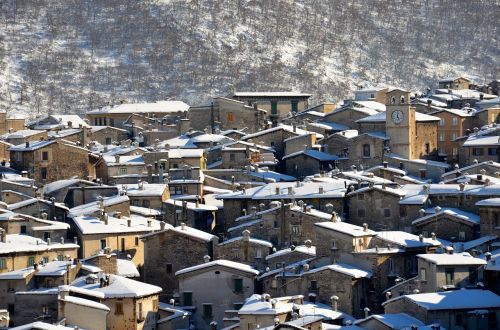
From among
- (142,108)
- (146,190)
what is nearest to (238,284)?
(146,190)

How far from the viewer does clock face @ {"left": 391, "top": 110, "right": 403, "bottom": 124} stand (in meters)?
97.6

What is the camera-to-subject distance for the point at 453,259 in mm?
72000

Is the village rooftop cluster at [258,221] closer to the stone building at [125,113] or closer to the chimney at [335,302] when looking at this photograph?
the chimney at [335,302]

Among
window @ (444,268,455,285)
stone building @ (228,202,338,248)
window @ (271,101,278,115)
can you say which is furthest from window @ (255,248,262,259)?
window @ (271,101,278,115)

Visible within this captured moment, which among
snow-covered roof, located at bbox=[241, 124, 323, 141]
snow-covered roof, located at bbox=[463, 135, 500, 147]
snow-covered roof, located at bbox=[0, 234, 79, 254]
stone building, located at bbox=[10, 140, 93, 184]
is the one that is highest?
snow-covered roof, located at bbox=[241, 124, 323, 141]

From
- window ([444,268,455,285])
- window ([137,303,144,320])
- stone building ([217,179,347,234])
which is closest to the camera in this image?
window ([444,268,455,285])

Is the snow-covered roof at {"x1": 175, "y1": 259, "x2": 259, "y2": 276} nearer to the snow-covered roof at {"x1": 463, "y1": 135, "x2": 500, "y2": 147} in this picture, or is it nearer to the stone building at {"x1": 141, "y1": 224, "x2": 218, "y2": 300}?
the stone building at {"x1": 141, "y1": 224, "x2": 218, "y2": 300}

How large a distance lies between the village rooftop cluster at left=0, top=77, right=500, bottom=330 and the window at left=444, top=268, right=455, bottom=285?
0.33ft

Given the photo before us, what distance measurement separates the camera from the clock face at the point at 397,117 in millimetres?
97625

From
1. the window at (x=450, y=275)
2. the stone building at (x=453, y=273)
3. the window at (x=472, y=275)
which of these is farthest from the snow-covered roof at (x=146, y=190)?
the window at (x=472, y=275)

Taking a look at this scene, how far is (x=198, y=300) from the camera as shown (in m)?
75.4

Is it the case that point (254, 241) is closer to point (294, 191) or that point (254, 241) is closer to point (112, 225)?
point (112, 225)

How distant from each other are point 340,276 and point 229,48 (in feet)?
319

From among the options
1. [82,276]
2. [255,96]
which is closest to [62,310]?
[82,276]
